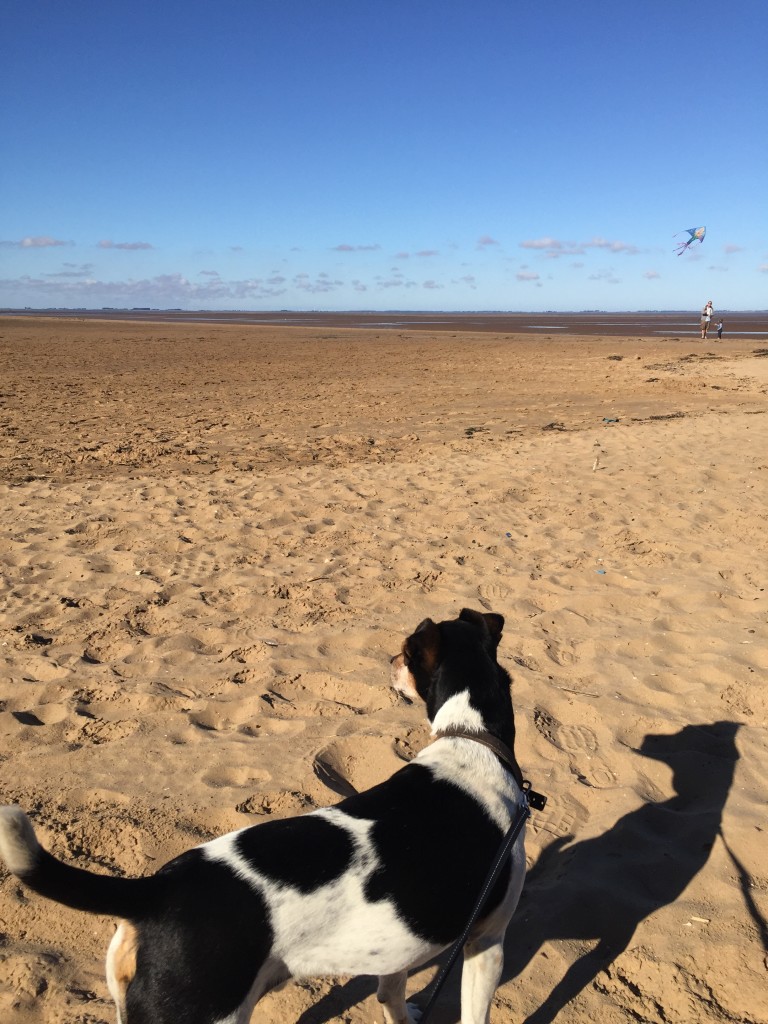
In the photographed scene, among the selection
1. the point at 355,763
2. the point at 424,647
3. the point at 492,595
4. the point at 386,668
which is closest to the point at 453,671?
the point at 424,647

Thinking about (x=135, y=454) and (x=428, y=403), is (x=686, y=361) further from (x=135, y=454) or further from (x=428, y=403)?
(x=135, y=454)

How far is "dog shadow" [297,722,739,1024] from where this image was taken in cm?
263

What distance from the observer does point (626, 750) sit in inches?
154

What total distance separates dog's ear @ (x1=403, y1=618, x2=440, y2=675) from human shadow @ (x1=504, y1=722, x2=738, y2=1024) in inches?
48.2

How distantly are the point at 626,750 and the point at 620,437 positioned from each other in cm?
854

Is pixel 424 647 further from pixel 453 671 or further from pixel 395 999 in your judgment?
pixel 395 999

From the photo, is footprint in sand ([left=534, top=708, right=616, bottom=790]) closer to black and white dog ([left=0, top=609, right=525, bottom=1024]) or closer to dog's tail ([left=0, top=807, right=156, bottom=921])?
black and white dog ([left=0, top=609, right=525, bottom=1024])

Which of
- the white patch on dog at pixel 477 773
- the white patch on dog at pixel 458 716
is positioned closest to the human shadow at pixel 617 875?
the white patch on dog at pixel 477 773

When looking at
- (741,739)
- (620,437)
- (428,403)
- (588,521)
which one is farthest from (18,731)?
(428,403)

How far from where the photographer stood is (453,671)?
101 inches

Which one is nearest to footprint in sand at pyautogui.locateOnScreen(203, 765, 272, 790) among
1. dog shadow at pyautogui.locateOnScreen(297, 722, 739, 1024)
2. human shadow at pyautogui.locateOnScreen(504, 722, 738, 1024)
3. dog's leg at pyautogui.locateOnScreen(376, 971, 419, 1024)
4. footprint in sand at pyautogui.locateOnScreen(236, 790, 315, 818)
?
footprint in sand at pyautogui.locateOnScreen(236, 790, 315, 818)

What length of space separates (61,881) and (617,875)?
2376mm

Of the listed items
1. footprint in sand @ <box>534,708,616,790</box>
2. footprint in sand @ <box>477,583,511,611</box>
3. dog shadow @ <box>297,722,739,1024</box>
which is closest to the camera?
dog shadow @ <box>297,722,739,1024</box>

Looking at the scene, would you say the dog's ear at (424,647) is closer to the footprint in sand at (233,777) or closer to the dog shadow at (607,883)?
the dog shadow at (607,883)
